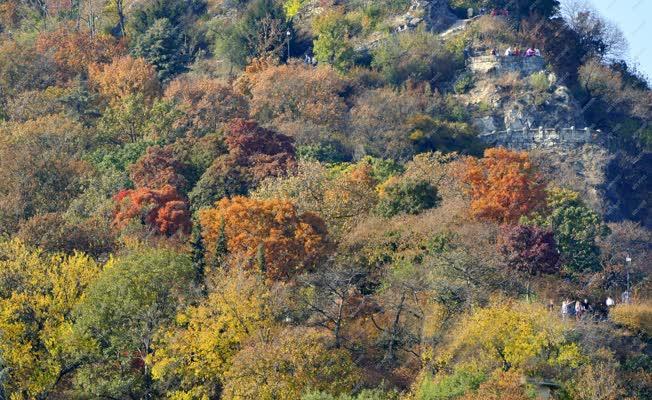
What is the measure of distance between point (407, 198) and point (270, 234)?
685 cm

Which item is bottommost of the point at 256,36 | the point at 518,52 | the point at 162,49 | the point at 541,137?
the point at 541,137

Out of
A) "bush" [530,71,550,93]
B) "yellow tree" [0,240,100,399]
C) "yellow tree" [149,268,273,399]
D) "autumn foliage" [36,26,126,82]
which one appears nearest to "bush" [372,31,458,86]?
"bush" [530,71,550,93]

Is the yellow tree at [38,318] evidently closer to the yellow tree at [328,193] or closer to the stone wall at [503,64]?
the yellow tree at [328,193]

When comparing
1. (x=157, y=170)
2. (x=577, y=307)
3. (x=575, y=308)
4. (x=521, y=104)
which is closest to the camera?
(x=577, y=307)

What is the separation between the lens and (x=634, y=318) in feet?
172

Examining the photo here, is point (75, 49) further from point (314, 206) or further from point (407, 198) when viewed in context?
point (407, 198)

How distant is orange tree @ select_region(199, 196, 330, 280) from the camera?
5509 cm

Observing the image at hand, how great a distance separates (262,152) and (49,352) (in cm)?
1940

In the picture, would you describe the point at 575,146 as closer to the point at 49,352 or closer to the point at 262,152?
the point at 262,152

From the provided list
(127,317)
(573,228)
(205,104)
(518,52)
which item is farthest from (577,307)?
(518,52)

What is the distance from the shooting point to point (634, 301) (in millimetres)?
55812

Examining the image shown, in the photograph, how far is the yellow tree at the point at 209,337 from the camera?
48.7 metres

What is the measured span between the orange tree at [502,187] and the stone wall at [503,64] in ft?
60.8

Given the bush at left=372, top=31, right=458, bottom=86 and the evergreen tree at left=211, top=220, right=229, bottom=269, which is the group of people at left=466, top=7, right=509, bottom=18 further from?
the evergreen tree at left=211, top=220, right=229, bottom=269
